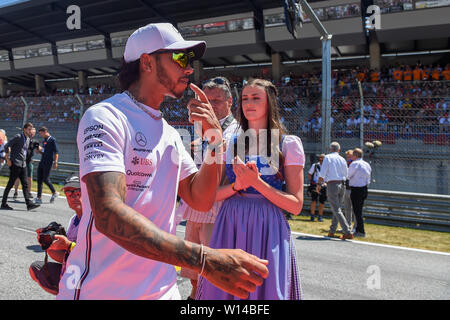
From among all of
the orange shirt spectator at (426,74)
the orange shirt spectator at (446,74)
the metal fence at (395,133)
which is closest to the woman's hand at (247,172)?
the metal fence at (395,133)

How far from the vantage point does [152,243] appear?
1143mm

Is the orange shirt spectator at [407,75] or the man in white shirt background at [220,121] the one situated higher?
the orange shirt spectator at [407,75]

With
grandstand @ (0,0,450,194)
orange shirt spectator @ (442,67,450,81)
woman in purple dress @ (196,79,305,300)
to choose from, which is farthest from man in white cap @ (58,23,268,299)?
orange shirt spectator @ (442,67,450,81)

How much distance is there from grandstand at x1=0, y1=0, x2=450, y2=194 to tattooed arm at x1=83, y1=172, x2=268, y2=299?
9.03 m

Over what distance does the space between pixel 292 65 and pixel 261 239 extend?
25.1m

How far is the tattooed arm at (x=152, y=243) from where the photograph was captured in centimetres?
115

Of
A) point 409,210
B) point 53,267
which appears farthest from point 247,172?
point 409,210

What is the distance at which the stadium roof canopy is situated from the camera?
2205cm

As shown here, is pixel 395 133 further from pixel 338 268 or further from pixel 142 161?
pixel 142 161

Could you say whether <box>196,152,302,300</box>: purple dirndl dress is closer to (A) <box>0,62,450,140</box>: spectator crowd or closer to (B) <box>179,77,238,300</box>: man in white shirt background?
(B) <box>179,77,238,300</box>: man in white shirt background

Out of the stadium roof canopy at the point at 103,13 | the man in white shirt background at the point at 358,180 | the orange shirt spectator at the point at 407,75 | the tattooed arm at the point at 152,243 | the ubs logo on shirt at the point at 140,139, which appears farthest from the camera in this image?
the stadium roof canopy at the point at 103,13

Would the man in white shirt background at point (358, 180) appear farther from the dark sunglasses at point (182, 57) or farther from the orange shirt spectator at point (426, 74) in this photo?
the orange shirt spectator at point (426, 74)
